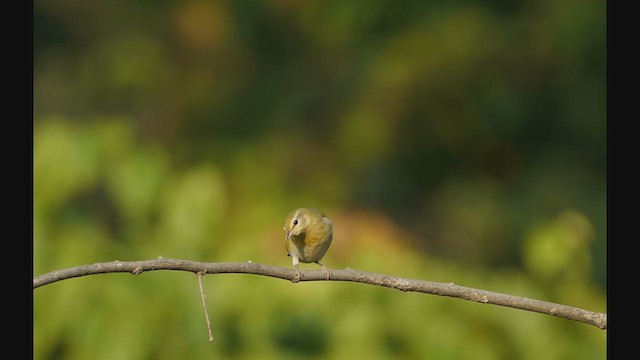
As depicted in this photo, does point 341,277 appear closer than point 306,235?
Yes

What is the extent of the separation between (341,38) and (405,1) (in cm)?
41

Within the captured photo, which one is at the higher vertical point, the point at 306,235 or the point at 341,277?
the point at 306,235

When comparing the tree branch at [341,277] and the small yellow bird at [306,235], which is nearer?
the tree branch at [341,277]

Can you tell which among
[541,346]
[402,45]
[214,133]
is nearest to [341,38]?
[402,45]

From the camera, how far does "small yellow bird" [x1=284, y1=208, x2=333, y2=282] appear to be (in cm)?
144

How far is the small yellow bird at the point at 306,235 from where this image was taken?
1444mm

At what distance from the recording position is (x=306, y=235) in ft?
4.81

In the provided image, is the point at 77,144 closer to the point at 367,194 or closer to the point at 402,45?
the point at 367,194

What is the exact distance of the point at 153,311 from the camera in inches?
86.7

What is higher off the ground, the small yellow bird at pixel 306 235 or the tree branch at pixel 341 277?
the small yellow bird at pixel 306 235

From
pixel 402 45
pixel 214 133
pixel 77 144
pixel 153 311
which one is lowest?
pixel 153 311
